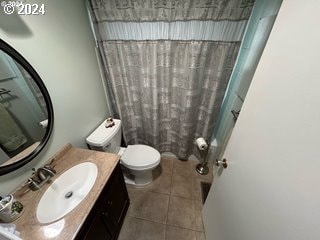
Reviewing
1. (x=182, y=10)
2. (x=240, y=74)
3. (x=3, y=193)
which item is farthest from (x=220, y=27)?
(x=3, y=193)

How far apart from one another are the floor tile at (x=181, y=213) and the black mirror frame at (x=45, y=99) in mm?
1377

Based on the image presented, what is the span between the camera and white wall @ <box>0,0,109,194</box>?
0.92 meters

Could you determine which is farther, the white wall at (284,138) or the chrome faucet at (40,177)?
the chrome faucet at (40,177)

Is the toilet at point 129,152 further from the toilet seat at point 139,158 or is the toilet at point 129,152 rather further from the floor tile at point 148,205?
the floor tile at point 148,205

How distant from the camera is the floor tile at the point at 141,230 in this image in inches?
54.5

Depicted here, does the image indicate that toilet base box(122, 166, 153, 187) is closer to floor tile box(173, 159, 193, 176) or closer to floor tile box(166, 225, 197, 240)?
floor tile box(173, 159, 193, 176)

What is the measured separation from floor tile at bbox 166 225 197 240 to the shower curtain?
37.4 inches

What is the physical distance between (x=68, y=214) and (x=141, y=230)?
2.94 ft

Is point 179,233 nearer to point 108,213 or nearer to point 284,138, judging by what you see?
point 108,213

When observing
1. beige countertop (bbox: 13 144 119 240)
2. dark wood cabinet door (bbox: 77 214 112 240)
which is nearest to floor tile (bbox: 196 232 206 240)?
dark wood cabinet door (bbox: 77 214 112 240)

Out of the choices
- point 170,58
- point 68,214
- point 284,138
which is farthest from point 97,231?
point 170,58

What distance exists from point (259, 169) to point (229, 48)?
1151 mm

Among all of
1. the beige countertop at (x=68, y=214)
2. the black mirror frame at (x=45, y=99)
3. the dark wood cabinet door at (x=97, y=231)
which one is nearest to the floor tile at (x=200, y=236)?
the dark wood cabinet door at (x=97, y=231)

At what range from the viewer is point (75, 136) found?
1.38 meters
